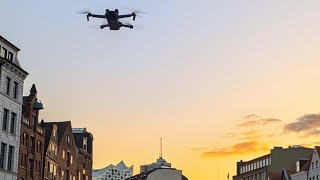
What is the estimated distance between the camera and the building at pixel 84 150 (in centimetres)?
13962

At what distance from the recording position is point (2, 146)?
88438 millimetres

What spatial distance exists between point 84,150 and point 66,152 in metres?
15.9

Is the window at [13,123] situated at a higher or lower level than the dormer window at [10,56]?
lower

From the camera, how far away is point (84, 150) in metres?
144

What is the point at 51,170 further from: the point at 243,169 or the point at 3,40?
the point at 243,169

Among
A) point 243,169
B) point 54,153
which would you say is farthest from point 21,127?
point 243,169

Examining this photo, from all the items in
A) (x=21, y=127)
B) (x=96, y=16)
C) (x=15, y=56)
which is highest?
(x=15, y=56)

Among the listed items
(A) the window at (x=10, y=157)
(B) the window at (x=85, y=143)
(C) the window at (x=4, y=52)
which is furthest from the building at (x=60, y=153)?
(C) the window at (x=4, y=52)

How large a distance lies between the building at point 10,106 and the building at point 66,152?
817 inches

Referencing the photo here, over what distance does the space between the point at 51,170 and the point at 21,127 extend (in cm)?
1885

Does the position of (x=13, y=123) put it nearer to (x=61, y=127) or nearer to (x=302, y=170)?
(x=61, y=127)

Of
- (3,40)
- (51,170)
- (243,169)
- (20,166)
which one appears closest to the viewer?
(3,40)

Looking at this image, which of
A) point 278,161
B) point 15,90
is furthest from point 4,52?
point 278,161

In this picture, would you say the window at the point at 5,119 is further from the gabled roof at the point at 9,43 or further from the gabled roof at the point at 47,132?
the gabled roof at the point at 47,132
